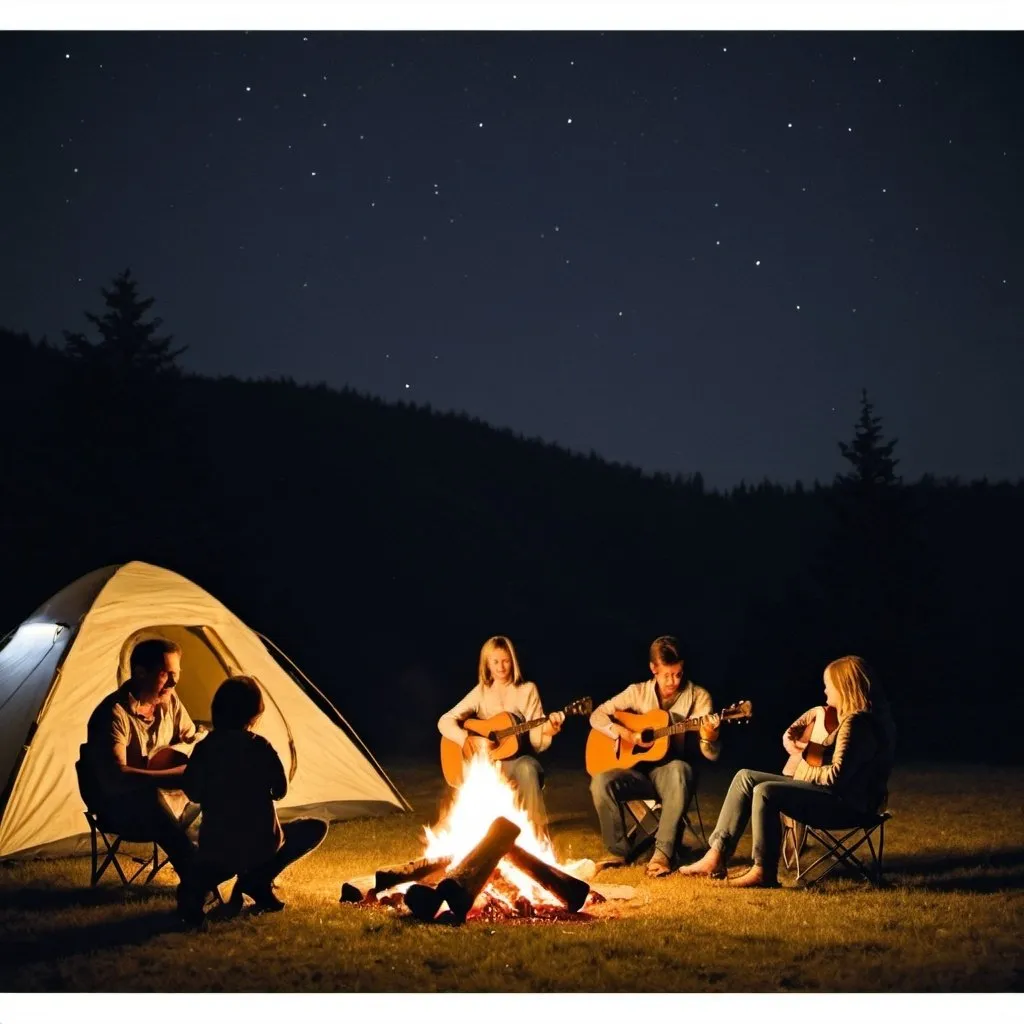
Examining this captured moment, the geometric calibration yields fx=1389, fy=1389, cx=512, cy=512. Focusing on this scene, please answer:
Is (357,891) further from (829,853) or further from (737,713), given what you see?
(829,853)

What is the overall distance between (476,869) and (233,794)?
1.03m

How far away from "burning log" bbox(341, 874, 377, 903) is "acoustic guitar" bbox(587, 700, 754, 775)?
5.27 feet

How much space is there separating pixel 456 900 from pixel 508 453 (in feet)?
121

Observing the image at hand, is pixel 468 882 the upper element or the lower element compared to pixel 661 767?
lower

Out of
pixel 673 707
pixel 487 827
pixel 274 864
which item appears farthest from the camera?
pixel 673 707

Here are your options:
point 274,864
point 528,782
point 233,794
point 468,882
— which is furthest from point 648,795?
point 233,794

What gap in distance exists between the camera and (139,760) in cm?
636

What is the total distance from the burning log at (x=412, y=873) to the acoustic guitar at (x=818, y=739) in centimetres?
180

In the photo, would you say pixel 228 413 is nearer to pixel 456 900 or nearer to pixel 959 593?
pixel 959 593

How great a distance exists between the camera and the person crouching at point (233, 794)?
5.58 metres

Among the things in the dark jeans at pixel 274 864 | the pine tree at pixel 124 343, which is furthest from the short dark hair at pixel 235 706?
the pine tree at pixel 124 343

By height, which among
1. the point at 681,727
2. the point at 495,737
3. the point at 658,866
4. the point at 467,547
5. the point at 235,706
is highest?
the point at 467,547
